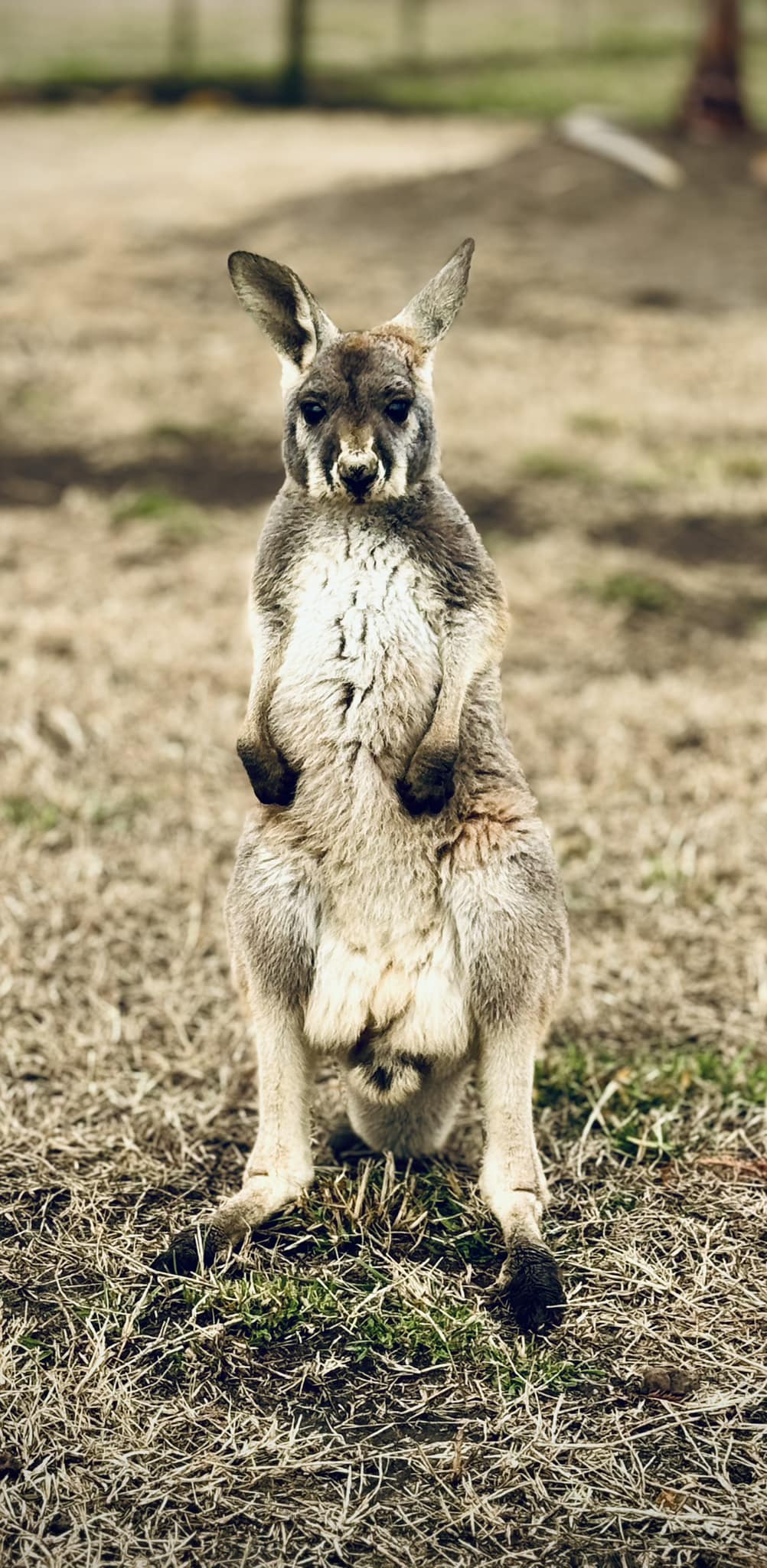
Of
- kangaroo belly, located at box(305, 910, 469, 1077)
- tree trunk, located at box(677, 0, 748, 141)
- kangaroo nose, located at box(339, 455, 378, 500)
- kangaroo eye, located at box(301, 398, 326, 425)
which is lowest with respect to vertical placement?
kangaroo belly, located at box(305, 910, 469, 1077)

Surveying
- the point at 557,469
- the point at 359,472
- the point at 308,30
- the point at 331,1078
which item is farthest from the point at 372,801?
the point at 308,30

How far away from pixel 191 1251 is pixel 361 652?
1099 millimetres

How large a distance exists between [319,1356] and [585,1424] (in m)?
0.45

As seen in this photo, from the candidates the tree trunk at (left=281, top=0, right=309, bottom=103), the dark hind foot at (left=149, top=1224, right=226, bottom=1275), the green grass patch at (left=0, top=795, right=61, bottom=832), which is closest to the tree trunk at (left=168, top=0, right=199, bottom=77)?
the tree trunk at (left=281, top=0, right=309, bottom=103)

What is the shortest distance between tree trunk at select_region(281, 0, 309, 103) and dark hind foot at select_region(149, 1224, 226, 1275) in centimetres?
1902

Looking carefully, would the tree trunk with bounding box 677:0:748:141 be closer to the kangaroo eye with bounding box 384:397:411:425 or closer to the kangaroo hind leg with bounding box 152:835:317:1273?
the kangaroo eye with bounding box 384:397:411:425

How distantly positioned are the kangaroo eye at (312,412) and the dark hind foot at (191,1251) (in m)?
1.43

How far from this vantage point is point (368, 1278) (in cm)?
283

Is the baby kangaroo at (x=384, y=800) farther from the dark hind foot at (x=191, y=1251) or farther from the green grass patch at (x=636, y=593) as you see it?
the green grass patch at (x=636, y=593)

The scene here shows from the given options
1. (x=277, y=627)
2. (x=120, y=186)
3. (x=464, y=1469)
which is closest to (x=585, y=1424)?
(x=464, y=1469)

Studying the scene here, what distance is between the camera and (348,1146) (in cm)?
322

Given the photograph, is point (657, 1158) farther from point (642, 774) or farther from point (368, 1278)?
point (642, 774)

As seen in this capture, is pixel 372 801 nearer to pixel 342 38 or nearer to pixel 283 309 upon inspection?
pixel 283 309

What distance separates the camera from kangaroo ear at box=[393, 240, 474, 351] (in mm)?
2830
